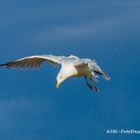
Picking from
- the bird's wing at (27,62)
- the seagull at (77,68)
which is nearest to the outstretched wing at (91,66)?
the seagull at (77,68)

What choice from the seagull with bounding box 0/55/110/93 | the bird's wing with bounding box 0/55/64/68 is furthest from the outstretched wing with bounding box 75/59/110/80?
the bird's wing with bounding box 0/55/64/68

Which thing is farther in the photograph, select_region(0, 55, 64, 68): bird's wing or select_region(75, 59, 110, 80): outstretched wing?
select_region(0, 55, 64, 68): bird's wing

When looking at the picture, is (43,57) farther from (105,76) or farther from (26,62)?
(105,76)

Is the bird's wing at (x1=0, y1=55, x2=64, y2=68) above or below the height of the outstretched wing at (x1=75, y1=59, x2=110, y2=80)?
above

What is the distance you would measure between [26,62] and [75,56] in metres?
3.13

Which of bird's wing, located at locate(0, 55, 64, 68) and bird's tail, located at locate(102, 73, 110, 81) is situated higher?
bird's wing, located at locate(0, 55, 64, 68)

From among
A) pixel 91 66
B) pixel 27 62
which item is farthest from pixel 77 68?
pixel 27 62

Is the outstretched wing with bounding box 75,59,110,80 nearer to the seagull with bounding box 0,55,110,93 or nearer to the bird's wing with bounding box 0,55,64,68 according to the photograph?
the seagull with bounding box 0,55,110,93

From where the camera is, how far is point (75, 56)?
1784 centimetres

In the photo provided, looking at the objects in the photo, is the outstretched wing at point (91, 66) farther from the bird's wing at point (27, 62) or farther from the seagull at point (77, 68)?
the bird's wing at point (27, 62)

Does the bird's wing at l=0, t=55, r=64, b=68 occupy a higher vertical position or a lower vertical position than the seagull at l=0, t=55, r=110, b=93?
higher

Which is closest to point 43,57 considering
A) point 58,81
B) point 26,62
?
point 26,62

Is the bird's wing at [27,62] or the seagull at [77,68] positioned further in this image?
the bird's wing at [27,62]

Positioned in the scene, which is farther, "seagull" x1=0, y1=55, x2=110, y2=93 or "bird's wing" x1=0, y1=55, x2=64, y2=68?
"bird's wing" x1=0, y1=55, x2=64, y2=68
